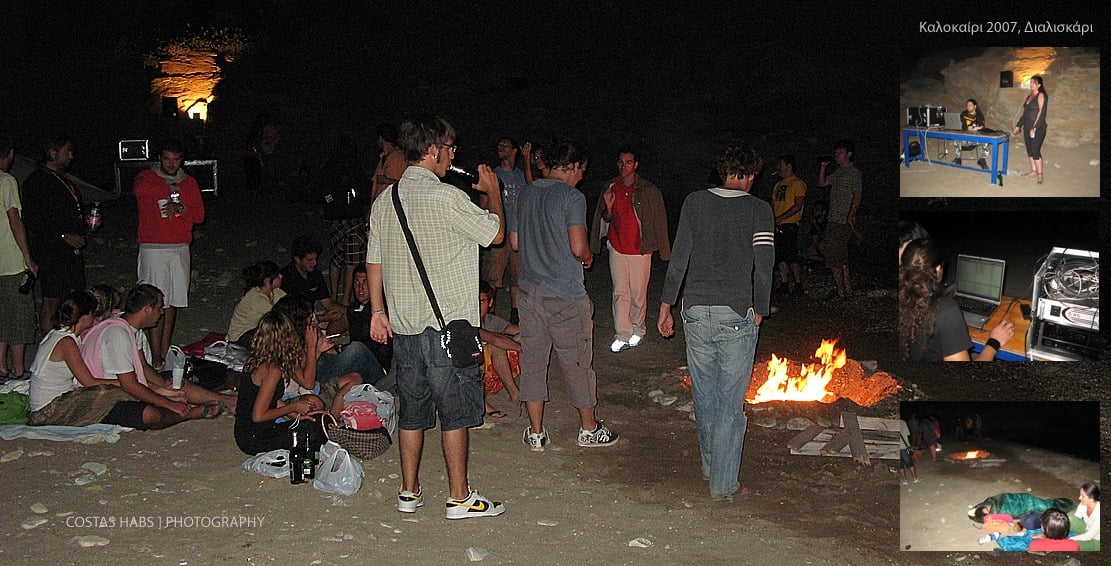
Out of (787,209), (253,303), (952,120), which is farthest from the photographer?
(787,209)

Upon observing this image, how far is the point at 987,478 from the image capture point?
4.07 metres

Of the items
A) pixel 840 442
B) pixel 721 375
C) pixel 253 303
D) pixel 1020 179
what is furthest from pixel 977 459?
pixel 253 303

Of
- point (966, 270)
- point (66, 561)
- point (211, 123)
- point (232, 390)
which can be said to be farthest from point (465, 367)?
point (211, 123)

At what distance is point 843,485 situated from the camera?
19.2ft

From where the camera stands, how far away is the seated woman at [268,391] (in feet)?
19.1

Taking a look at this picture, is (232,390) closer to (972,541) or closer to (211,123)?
(972,541)

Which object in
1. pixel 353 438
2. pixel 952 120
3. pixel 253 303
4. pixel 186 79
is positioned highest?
pixel 186 79

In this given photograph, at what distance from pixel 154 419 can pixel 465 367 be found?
8.83 feet

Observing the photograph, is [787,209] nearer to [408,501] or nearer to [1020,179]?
[1020,179]

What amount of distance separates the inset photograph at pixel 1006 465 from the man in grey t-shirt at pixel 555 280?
7.71 feet

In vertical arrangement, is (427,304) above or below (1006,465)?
above

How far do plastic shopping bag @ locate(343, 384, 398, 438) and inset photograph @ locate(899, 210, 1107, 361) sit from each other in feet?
11.7

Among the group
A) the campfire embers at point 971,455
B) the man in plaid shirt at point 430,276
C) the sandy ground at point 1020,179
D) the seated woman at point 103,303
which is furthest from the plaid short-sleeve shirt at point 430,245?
the seated woman at point 103,303

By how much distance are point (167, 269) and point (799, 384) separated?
5173mm
